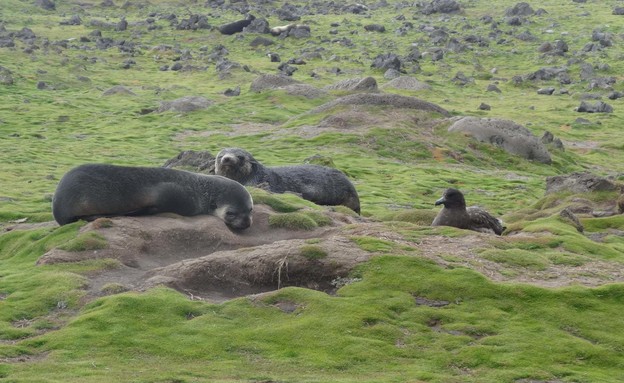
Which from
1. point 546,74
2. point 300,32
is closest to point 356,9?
point 300,32

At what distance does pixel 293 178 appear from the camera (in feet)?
87.7

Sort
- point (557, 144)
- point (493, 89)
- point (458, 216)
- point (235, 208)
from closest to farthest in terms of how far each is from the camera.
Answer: point (235, 208)
point (458, 216)
point (557, 144)
point (493, 89)

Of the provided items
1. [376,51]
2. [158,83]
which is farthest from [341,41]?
[158,83]

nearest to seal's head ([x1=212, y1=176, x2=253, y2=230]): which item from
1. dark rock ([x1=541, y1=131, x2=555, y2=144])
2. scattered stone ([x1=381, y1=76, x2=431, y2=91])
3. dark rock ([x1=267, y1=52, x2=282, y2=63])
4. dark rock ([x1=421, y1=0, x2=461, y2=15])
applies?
dark rock ([x1=541, y1=131, x2=555, y2=144])

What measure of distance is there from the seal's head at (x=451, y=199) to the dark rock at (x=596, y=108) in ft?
124

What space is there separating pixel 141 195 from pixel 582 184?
1586 cm

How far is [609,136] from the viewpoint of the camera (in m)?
50.8

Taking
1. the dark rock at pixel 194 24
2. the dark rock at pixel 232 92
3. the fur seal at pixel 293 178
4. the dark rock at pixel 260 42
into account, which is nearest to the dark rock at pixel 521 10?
the dark rock at pixel 260 42

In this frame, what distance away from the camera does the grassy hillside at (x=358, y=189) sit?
13.2 meters

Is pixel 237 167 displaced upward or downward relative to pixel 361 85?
upward

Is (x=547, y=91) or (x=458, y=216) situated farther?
(x=547, y=91)

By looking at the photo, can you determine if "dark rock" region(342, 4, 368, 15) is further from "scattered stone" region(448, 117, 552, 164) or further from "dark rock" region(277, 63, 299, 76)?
"scattered stone" region(448, 117, 552, 164)

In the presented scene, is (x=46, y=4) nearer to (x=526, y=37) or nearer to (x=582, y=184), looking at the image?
(x=526, y=37)

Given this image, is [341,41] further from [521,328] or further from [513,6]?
[521,328]
